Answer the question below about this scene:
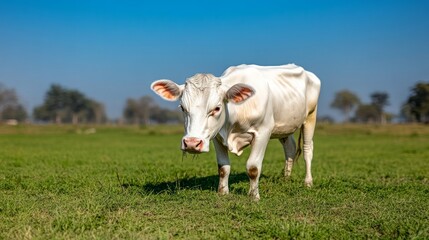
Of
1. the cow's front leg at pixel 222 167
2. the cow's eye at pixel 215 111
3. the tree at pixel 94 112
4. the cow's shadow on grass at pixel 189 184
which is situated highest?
the tree at pixel 94 112

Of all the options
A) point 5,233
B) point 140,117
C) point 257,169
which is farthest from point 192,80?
point 140,117

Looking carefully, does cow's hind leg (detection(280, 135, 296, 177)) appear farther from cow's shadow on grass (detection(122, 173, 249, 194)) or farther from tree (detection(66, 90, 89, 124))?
tree (detection(66, 90, 89, 124))

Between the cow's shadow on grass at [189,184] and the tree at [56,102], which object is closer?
the cow's shadow on grass at [189,184]

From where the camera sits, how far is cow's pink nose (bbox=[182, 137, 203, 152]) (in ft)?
18.3

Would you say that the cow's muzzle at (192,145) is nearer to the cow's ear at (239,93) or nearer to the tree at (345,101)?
the cow's ear at (239,93)

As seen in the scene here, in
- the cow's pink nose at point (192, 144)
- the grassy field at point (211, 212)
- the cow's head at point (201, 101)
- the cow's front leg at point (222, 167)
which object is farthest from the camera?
the cow's front leg at point (222, 167)

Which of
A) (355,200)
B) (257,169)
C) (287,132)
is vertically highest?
(287,132)

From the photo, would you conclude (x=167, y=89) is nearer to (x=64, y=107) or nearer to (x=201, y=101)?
(x=201, y=101)

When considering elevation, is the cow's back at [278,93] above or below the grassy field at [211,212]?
above

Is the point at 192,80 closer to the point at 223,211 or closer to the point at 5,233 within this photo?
the point at 223,211

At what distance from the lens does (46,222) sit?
16.2ft

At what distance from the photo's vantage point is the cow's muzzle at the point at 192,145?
557 centimetres

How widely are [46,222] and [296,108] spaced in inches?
179

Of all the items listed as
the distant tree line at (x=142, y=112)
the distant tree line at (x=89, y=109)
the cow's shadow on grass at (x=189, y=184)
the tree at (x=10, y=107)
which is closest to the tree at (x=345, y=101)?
the distant tree line at (x=89, y=109)
